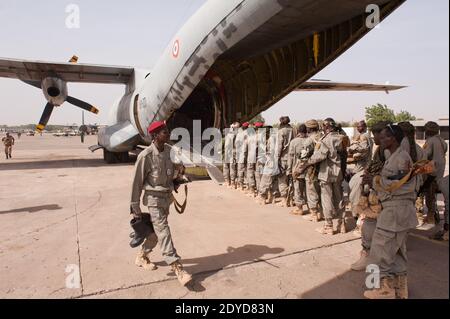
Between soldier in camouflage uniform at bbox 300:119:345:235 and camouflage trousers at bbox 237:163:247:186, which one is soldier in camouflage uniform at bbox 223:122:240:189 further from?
soldier in camouflage uniform at bbox 300:119:345:235

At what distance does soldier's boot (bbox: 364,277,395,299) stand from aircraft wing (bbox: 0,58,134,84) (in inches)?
526

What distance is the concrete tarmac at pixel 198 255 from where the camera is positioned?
11.1 ft

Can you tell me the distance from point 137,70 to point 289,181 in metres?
9.49

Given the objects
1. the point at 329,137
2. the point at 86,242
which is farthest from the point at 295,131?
the point at 86,242

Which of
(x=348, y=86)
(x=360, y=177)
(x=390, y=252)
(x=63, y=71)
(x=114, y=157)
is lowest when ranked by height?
(x=390, y=252)

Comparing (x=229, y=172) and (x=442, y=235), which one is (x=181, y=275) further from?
(x=229, y=172)

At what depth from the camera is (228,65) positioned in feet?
35.3

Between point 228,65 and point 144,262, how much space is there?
27.5ft

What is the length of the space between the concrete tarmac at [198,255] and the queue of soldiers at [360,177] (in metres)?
0.38

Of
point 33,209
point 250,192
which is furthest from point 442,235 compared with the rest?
point 33,209

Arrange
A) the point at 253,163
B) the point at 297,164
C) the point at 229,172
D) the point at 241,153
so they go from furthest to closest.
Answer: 1. the point at 229,172
2. the point at 241,153
3. the point at 253,163
4. the point at 297,164

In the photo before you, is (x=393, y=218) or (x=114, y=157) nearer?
(x=393, y=218)

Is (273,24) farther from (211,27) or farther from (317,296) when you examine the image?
(317,296)

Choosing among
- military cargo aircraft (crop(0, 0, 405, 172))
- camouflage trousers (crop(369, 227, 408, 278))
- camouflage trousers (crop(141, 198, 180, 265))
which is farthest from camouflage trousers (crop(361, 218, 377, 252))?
military cargo aircraft (crop(0, 0, 405, 172))
